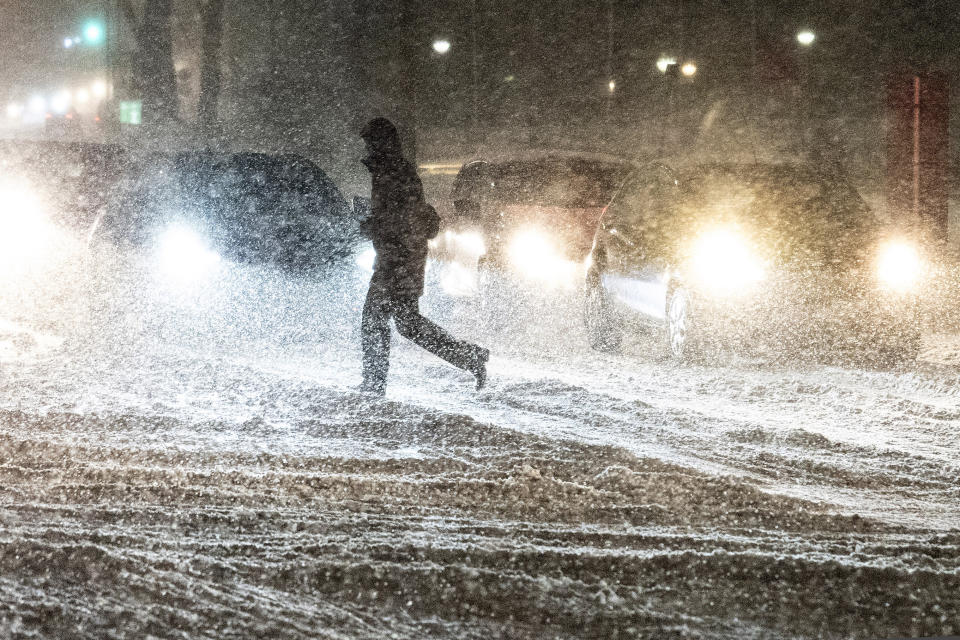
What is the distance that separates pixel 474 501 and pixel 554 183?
5.93 meters

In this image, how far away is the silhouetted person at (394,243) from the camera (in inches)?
207

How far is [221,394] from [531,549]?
3250mm

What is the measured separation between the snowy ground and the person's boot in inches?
3.6

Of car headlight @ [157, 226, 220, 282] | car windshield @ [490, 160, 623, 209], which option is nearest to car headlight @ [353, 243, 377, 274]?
car headlight @ [157, 226, 220, 282]

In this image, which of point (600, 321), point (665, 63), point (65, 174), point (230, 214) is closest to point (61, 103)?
point (665, 63)

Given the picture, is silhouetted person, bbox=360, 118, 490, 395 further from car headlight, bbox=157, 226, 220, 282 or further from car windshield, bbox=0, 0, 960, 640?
car headlight, bbox=157, 226, 220, 282

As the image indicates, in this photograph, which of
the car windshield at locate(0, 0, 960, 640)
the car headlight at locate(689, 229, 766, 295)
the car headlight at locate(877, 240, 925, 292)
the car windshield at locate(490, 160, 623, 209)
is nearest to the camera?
the car windshield at locate(0, 0, 960, 640)

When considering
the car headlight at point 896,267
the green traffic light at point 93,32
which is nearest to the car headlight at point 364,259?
the car headlight at point 896,267

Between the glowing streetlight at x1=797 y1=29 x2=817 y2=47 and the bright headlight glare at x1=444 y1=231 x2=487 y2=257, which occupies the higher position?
the glowing streetlight at x1=797 y1=29 x2=817 y2=47

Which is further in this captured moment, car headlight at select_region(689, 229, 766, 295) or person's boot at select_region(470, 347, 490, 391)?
car headlight at select_region(689, 229, 766, 295)

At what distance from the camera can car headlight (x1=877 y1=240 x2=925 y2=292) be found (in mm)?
6691

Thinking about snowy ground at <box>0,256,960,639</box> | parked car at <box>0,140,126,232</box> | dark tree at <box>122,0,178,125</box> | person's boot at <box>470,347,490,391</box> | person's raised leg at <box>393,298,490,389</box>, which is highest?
dark tree at <box>122,0,178,125</box>

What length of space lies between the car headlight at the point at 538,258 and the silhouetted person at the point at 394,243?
2.76 meters

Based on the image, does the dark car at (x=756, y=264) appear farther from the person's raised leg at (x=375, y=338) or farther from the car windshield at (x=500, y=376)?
the person's raised leg at (x=375, y=338)
